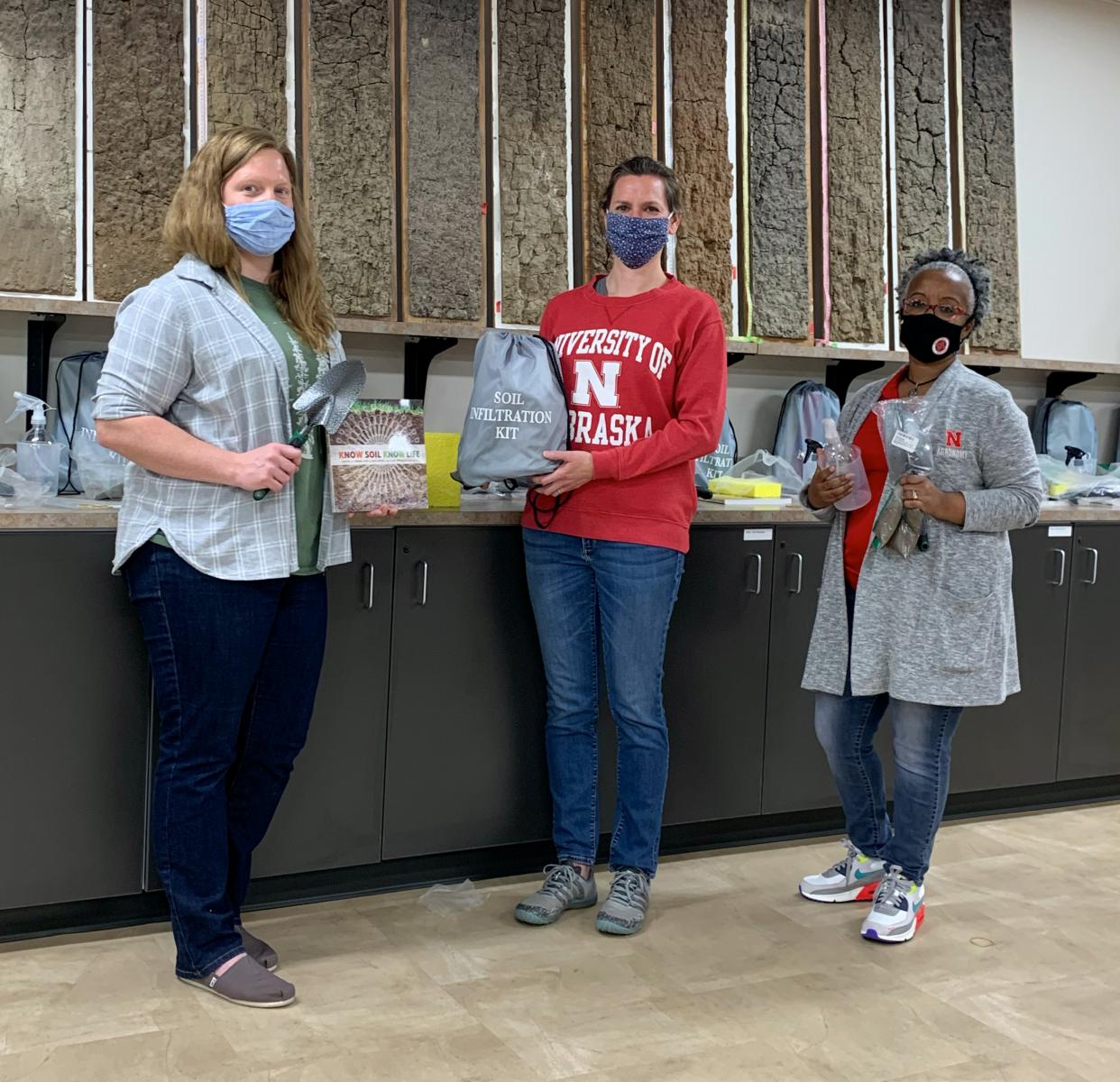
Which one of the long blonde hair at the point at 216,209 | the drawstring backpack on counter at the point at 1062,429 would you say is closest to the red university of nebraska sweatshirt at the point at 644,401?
the long blonde hair at the point at 216,209

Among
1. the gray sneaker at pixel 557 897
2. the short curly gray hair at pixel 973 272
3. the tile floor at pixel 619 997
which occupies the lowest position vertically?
the tile floor at pixel 619 997

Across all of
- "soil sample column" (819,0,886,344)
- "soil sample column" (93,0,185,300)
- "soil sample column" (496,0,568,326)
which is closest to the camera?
"soil sample column" (93,0,185,300)

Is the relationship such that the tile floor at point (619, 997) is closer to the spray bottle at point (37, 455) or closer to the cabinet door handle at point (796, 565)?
the cabinet door handle at point (796, 565)

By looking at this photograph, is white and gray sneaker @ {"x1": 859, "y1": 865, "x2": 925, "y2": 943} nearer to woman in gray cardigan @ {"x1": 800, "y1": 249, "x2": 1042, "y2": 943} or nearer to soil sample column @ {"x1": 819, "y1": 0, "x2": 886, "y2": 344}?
woman in gray cardigan @ {"x1": 800, "y1": 249, "x2": 1042, "y2": 943}

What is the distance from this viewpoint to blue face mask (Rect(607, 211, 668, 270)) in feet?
8.46

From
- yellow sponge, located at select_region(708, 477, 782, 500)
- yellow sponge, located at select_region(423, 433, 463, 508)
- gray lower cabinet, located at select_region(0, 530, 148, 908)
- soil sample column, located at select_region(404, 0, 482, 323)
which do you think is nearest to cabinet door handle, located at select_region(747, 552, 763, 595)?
yellow sponge, located at select_region(708, 477, 782, 500)

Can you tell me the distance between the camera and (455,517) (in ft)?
9.16

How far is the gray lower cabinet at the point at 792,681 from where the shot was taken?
3.20m

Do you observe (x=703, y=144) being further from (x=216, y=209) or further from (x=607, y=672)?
(x=216, y=209)

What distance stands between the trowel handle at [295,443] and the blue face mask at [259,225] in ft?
1.06

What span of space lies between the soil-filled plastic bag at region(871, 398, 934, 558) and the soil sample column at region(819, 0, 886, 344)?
1374 mm

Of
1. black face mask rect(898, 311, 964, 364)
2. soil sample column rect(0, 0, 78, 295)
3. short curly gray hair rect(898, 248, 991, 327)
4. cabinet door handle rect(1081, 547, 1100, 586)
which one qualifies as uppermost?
soil sample column rect(0, 0, 78, 295)

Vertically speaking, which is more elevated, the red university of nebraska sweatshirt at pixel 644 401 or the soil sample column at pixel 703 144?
the soil sample column at pixel 703 144

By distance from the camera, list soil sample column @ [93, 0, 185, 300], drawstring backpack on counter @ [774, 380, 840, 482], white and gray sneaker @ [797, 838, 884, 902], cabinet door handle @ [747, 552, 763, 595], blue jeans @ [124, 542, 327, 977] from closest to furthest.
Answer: blue jeans @ [124, 542, 327, 977], white and gray sneaker @ [797, 838, 884, 902], soil sample column @ [93, 0, 185, 300], cabinet door handle @ [747, 552, 763, 595], drawstring backpack on counter @ [774, 380, 840, 482]
